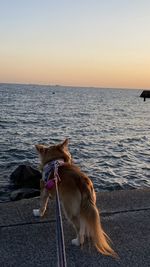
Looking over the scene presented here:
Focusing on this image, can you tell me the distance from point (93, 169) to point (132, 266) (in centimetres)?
1071

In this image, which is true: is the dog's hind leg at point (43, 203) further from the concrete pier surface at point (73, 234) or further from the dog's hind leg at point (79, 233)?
the dog's hind leg at point (79, 233)

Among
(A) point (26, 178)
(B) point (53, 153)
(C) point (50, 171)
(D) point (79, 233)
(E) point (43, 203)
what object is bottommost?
(A) point (26, 178)

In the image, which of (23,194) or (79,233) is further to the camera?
(23,194)

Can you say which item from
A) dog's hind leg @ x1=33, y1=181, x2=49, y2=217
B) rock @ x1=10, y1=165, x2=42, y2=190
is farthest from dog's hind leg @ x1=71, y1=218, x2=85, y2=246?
rock @ x1=10, y1=165, x2=42, y2=190

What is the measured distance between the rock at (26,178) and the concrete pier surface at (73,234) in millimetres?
5028

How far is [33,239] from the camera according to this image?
4945 mm

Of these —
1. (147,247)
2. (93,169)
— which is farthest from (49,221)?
(93,169)

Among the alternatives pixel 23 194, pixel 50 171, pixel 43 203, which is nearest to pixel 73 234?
pixel 43 203

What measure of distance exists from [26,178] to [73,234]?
22.2ft

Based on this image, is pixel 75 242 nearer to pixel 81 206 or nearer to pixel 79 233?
pixel 79 233

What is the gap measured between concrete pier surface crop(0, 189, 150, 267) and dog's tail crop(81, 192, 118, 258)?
119 mm

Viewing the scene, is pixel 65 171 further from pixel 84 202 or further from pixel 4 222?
pixel 4 222

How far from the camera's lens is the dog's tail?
14.7 feet

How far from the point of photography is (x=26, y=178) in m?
11.8
